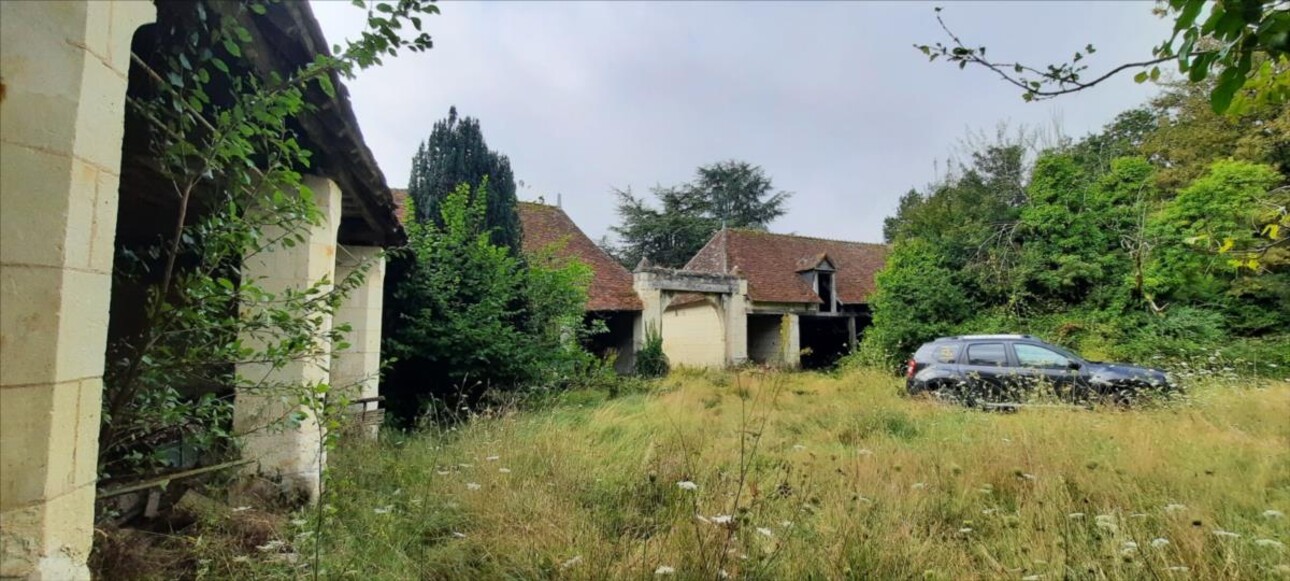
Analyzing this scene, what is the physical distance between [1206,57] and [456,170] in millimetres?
9380

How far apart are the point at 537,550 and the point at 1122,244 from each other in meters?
15.5

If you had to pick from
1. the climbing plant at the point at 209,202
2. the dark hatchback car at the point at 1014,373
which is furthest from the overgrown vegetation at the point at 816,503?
the dark hatchback car at the point at 1014,373

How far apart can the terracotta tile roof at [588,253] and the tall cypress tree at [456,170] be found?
19.4 ft

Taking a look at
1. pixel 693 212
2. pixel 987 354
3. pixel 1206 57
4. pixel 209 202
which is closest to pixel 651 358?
pixel 987 354

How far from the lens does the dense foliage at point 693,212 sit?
33469 millimetres

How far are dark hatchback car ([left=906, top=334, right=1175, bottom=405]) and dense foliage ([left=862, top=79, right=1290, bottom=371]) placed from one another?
7.52 ft

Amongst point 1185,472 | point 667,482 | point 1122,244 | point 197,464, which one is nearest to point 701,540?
point 667,482

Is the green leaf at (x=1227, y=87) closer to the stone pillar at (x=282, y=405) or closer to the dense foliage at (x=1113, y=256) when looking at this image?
the stone pillar at (x=282, y=405)

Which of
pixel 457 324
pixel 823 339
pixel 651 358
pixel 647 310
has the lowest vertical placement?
pixel 651 358

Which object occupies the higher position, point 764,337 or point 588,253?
point 588,253

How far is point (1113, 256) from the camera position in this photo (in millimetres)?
13289

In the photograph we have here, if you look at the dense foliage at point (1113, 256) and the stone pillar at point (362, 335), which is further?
the dense foliage at point (1113, 256)

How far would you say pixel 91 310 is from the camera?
1450 millimetres

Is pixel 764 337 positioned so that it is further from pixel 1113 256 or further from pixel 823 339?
pixel 1113 256
